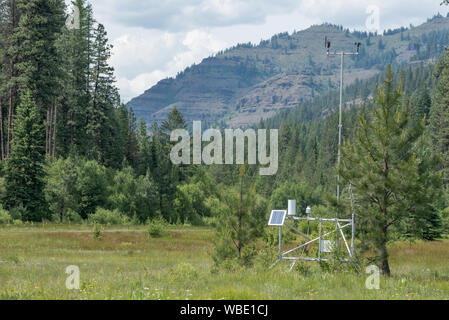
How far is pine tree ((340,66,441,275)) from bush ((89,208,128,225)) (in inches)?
1214

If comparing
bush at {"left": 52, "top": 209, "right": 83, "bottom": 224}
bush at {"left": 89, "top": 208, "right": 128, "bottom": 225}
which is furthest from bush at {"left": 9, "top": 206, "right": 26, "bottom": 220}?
bush at {"left": 89, "top": 208, "right": 128, "bottom": 225}

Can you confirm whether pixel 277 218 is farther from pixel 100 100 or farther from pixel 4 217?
pixel 100 100

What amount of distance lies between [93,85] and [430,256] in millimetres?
44582

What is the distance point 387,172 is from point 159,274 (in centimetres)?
789

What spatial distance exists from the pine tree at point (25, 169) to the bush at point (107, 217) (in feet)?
16.3

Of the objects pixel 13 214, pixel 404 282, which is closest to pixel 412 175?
pixel 404 282

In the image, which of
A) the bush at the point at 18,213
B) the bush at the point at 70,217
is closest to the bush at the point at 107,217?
the bush at the point at 70,217

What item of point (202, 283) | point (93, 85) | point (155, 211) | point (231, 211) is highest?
point (93, 85)

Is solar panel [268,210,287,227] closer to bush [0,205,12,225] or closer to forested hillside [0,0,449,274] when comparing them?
forested hillside [0,0,449,274]

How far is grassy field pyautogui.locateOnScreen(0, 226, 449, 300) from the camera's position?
34.9 ft

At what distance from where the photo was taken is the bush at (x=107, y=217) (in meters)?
43.4

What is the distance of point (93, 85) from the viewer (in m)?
58.4

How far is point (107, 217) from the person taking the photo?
44.4 meters
